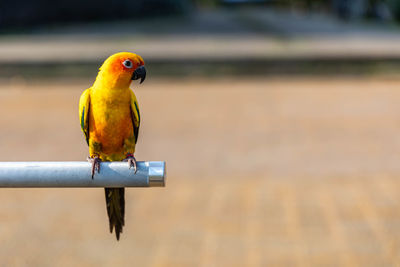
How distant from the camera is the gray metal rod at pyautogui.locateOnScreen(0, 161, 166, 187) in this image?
1205 millimetres

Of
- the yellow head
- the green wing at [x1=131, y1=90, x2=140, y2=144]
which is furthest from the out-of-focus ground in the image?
the yellow head

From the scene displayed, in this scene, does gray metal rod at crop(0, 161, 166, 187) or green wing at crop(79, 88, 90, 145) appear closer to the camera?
gray metal rod at crop(0, 161, 166, 187)

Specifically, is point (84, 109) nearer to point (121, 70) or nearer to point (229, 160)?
point (121, 70)

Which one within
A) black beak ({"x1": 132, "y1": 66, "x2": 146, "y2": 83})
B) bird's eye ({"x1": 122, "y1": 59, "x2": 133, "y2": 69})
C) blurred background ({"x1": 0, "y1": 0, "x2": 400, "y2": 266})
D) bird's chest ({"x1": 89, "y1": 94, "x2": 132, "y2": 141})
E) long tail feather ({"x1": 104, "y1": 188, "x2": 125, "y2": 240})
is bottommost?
blurred background ({"x1": 0, "y1": 0, "x2": 400, "y2": 266})

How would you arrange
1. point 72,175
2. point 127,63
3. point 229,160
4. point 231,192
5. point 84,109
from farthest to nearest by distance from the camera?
point 229,160 < point 231,192 < point 84,109 < point 127,63 < point 72,175

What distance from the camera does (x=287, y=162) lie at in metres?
6.10

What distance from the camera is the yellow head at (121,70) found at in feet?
4.35

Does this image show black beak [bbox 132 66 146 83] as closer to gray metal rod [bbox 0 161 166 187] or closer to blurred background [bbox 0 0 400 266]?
gray metal rod [bbox 0 161 166 187]

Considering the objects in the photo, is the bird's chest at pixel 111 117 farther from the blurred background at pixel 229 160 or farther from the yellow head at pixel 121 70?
the blurred background at pixel 229 160

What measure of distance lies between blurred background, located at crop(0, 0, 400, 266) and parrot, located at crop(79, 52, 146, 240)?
7.32 feet

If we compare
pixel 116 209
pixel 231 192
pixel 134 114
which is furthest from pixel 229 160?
pixel 116 209

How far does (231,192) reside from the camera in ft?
16.9

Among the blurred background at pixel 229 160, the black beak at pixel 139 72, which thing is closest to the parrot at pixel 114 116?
the black beak at pixel 139 72

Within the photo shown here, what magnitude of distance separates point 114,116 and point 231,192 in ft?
12.0
